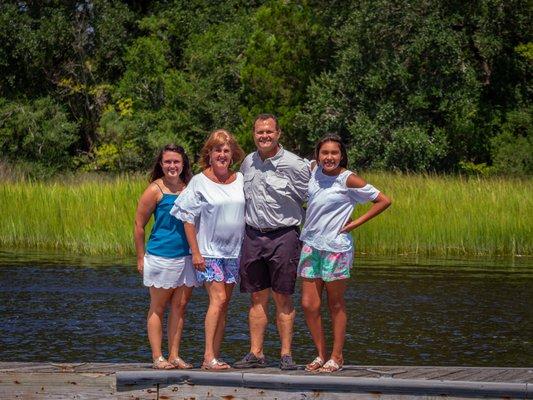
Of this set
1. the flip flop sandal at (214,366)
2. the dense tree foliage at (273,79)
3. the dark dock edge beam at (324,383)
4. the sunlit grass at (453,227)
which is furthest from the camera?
the dense tree foliage at (273,79)

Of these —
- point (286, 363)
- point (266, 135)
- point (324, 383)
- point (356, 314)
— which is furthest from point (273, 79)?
point (324, 383)

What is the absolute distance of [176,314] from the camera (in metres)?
7.69

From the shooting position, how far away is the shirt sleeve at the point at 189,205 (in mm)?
7391

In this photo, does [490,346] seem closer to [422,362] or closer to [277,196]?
[422,362]

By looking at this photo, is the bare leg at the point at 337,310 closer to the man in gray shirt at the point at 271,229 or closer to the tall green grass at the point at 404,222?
the man in gray shirt at the point at 271,229

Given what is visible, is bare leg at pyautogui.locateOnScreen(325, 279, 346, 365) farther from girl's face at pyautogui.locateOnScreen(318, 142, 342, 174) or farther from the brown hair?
the brown hair

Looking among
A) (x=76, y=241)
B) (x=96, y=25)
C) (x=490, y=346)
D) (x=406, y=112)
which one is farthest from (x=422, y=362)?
(x=96, y=25)

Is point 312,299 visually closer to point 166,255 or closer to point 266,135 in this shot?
point 166,255

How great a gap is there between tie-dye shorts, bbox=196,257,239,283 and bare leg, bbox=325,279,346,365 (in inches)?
21.0

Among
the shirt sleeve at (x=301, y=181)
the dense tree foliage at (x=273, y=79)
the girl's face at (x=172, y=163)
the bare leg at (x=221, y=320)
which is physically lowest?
the bare leg at (x=221, y=320)

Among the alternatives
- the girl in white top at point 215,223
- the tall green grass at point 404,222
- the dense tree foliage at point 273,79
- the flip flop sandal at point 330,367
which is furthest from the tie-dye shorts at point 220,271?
the dense tree foliage at point 273,79

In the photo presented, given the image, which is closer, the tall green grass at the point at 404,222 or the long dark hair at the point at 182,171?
the long dark hair at the point at 182,171

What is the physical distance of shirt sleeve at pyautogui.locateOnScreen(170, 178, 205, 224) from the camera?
24.2ft

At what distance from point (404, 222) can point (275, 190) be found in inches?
455
